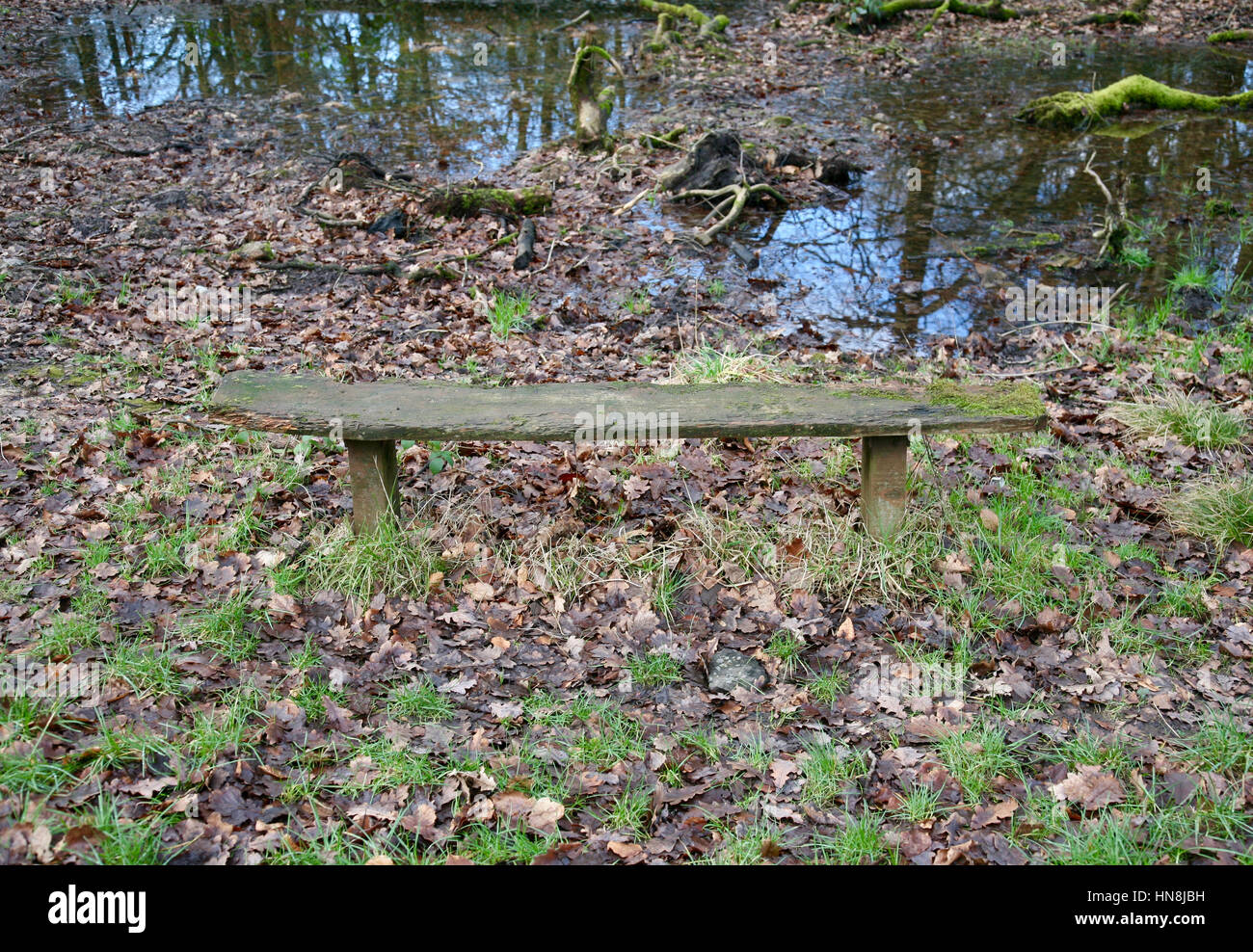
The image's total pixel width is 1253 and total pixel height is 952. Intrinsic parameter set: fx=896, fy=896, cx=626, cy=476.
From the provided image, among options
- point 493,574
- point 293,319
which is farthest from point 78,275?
point 493,574

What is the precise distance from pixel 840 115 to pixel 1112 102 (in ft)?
10.9

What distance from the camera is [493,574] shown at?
4129 millimetres

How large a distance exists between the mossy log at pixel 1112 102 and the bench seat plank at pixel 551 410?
29.3ft

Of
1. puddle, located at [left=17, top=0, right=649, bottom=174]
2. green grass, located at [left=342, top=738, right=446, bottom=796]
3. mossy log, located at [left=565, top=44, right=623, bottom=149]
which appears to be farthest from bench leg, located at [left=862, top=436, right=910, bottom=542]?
mossy log, located at [left=565, top=44, right=623, bottom=149]

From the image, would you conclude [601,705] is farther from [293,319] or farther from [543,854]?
[293,319]

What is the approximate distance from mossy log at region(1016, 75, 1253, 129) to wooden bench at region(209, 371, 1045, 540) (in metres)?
8.66

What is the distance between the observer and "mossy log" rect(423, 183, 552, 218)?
8156mm

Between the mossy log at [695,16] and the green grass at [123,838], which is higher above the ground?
the mossy log at [695,16]

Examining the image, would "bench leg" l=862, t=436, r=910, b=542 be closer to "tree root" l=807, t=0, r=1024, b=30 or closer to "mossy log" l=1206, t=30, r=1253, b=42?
"tree root" l=807, t=0, r=1024, b=30

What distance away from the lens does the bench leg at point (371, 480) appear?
4.02 metres

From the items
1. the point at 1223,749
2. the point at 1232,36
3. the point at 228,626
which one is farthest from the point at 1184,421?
the point at 1232,36

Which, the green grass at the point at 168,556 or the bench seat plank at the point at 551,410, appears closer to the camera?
the bench seat plank at the point at 551,410

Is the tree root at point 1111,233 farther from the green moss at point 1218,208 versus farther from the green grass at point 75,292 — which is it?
the green grass at point 75,292

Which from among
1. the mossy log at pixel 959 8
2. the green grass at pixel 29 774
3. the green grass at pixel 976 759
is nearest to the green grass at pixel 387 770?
the green grass at pixel 29 774
